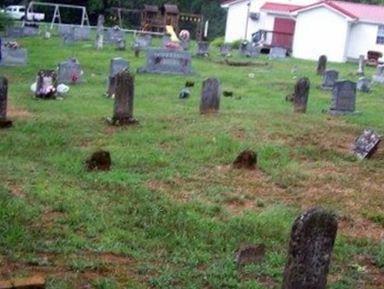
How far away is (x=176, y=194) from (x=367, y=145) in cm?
430

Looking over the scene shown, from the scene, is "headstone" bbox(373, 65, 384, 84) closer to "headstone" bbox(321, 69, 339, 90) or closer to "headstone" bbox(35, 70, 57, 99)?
"headstone" bbox(321, 69, 339, 90)

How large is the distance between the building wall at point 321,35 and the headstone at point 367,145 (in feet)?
103

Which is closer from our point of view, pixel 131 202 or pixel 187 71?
pixel 131 202

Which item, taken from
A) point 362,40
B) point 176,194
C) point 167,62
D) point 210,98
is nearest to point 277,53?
point 362,40

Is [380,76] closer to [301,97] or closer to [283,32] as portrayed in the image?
[301,97]

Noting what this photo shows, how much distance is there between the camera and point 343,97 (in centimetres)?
1728

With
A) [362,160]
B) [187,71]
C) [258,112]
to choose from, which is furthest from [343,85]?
[187,71]

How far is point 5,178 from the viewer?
9.65 metres

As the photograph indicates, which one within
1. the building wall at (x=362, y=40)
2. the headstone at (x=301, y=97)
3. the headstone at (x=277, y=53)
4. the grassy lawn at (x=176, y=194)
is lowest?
the grassy lawn at (x=176, y=194)

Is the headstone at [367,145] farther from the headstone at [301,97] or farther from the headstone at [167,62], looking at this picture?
the headstone at [167,62]

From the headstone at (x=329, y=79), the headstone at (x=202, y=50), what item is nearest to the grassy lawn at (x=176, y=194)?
the headstone at (x=329, y=79)

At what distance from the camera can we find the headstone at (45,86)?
17781 mm

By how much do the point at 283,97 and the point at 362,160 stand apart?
8.92 metres

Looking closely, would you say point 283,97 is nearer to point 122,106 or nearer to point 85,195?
point 122,106
